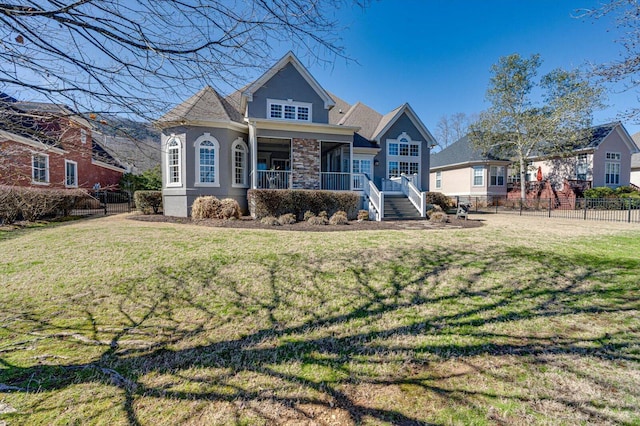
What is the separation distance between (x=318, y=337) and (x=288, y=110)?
46.3ft

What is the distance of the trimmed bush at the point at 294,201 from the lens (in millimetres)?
12492

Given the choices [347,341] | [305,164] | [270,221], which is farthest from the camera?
[305,164]

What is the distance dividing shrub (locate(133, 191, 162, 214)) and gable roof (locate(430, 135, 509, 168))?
24975mm

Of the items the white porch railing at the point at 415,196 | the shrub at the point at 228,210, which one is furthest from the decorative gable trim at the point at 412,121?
the shrub at the point at 228,210

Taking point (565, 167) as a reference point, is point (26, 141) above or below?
below

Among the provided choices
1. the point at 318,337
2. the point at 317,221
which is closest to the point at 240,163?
the point at 317,221

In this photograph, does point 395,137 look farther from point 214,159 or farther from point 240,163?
point 214,159

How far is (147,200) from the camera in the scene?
47.4 feet

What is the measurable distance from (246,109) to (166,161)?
486 cm

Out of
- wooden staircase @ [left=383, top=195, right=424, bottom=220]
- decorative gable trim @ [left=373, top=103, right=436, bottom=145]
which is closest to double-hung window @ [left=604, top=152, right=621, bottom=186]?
decorative gable trim @ [left=373, top=103, right=436, bottom=145]

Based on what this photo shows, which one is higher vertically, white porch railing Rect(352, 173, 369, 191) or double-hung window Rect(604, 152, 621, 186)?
double-hung window Rect(604, 152, 621, 186)

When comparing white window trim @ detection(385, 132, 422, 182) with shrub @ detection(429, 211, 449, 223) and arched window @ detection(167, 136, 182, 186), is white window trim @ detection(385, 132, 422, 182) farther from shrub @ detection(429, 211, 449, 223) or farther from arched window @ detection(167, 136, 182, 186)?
arched window @ detection(167, 136, 182, 186)

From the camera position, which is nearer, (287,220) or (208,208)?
(287,220)

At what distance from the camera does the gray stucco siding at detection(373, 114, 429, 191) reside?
747 inches
